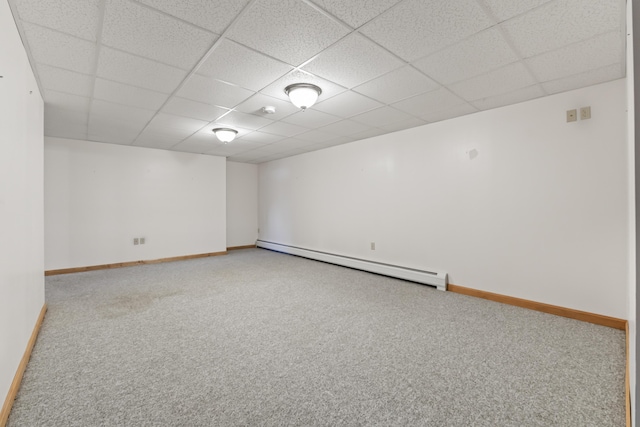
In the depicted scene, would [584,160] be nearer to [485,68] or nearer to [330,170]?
[485,68]

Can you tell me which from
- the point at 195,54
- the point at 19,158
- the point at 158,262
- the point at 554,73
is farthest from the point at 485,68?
the point at 158,262

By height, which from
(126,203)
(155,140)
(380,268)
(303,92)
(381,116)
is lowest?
(380,268)

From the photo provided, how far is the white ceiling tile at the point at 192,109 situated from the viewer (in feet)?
10.7

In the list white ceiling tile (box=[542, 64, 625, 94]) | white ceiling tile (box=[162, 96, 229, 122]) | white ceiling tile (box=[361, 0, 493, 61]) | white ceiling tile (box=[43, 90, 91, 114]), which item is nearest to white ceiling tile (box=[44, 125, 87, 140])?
white ceiling tile (box=[43, 90, 91, 114])

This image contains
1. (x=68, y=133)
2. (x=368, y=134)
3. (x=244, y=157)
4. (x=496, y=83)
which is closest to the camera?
(x=496, y=83)

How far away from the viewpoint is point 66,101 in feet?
10.5

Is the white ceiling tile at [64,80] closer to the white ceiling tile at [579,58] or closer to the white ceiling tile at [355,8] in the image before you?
the white ceiling tile at [355,8]

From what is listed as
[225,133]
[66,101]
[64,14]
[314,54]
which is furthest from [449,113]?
[66,101]

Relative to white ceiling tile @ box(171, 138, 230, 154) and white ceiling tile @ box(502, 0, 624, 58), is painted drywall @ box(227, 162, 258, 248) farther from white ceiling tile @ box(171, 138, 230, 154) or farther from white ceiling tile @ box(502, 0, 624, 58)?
white ceiling tile @ box(502, 0, 624, 58)

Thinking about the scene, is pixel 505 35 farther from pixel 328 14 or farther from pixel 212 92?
pixel 212 92

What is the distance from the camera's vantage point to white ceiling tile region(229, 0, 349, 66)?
5.72 ft

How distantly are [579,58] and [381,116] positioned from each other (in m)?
1.99

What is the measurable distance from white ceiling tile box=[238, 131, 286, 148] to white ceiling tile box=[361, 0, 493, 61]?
2.98 meters

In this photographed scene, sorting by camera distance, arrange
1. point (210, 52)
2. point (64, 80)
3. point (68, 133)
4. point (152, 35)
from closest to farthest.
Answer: point (152, 35) → point (210, 52) → point (64, 80) → point (68, 133)
